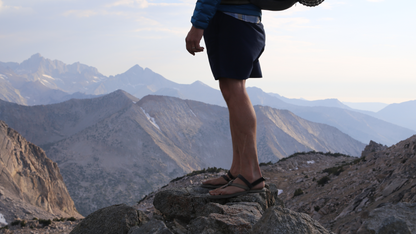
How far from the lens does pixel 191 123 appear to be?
167m

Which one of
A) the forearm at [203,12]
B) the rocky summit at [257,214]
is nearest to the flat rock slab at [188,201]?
the rocky summit at [257,214]

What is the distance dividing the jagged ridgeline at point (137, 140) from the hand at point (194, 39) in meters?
91.4

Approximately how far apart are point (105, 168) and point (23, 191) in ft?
202

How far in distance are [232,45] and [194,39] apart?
1.52 ft

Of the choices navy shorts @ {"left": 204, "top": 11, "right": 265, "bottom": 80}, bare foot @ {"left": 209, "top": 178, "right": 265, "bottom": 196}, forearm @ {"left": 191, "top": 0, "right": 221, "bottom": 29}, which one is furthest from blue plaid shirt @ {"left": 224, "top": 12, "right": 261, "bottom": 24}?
bare foot @ {"left": 209, "top": 178, "right": 265, "bottom": 196}

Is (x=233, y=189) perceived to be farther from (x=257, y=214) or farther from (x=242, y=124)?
(x=242, y=124)

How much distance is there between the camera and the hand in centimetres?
322

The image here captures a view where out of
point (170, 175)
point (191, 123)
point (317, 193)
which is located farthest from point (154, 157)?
point (317, 193)

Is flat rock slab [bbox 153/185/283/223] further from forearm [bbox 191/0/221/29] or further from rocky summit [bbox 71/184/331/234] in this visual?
forearm [bbox 191/0/221/29]

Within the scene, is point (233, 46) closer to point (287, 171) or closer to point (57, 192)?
point (287, 171)

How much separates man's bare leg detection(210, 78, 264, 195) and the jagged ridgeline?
299ft

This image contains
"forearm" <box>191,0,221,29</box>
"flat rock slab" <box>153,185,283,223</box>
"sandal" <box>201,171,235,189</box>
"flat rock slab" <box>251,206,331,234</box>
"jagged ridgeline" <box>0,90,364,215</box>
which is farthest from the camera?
"jagged ridgeline" <box>0,90,364,215</box>

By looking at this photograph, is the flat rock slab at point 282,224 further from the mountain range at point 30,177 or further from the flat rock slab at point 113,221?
the mountain range at point 30,177

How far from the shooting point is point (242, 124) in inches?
131
